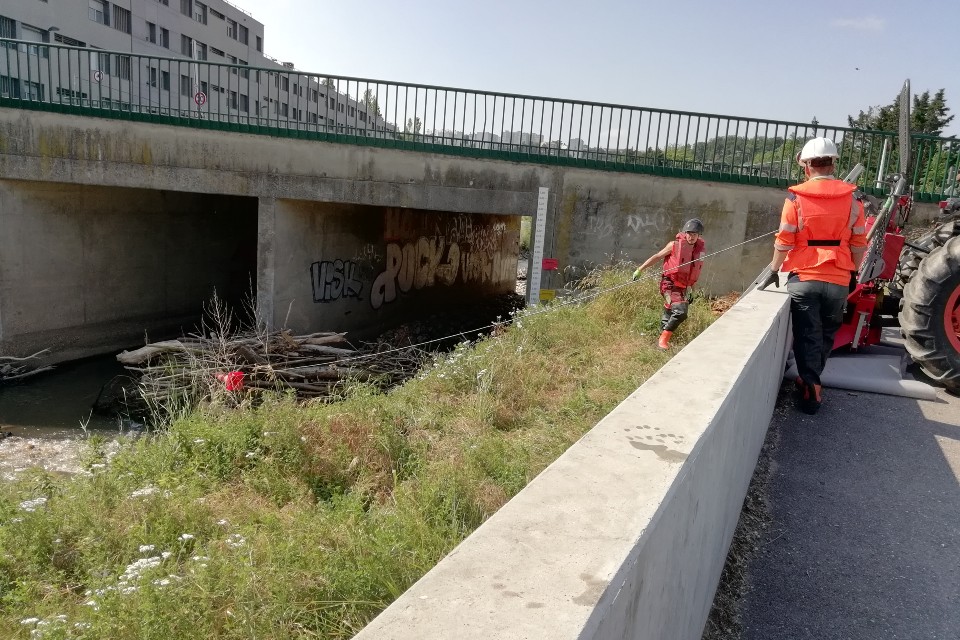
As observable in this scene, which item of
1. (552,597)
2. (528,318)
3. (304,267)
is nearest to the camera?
(552,597)

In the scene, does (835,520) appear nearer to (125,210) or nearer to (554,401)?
(554,401)

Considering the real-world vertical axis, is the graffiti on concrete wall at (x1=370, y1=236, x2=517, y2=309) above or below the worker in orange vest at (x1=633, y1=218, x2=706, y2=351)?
below

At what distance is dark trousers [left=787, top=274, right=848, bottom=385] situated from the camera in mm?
5312

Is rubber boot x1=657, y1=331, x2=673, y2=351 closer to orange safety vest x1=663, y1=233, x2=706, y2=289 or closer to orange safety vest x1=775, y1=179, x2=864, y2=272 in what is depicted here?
orange safety vest x1=663, y1=233, x2=706, y2=289

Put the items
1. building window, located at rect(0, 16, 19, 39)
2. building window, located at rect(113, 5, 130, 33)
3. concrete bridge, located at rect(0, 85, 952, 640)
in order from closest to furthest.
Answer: concrete bridge, located at rect(0, 85, 952, 640), building window, located at rect(0, 16, 19, 39), building window, located at rect(113, 5, 130, 33)

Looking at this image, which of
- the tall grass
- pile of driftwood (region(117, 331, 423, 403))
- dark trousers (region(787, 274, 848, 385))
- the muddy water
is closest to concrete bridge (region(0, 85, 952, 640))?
dark trousers (region(787, 274, 848, 385))

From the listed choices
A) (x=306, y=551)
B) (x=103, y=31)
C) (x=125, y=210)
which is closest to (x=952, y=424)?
(x=306, y=551)

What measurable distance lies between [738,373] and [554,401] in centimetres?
317

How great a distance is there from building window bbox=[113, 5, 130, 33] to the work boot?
40401 millimetres

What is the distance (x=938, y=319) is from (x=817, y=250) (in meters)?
1.59

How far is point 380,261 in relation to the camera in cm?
1625

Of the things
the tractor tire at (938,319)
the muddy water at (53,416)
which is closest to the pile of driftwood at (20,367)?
the muddy water at (53,416)

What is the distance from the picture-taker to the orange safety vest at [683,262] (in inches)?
295

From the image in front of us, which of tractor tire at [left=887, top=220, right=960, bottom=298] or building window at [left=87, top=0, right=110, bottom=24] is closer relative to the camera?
tractor tire at [left=887, top=220, right=960, bottom=298]
